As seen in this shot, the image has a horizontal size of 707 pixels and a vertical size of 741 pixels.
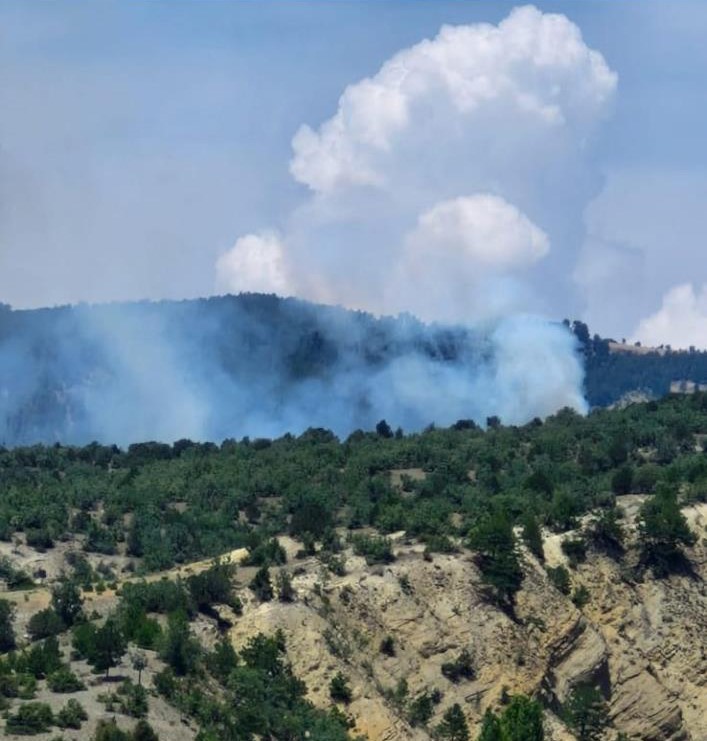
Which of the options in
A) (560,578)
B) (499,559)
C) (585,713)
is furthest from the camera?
(560,578)

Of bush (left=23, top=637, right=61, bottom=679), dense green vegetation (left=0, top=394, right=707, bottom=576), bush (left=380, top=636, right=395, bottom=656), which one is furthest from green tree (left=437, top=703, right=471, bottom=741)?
bush (left=23, top=637, right=61, bottom=679)

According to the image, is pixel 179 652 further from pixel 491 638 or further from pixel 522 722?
pixel 491 638

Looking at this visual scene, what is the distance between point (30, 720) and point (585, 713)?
39284mm

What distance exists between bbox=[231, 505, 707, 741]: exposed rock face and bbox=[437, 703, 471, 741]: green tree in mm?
1512

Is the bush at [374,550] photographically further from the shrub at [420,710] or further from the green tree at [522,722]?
the green tree at [522,722]

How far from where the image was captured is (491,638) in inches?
4875

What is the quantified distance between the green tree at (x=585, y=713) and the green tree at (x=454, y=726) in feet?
28.1

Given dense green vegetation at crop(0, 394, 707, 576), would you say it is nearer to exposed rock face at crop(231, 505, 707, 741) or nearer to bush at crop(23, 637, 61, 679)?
exposed rock face at crop(231, 505, 707, 741)

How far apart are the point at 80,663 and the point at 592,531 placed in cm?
4181

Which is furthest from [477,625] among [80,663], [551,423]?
[551,423]

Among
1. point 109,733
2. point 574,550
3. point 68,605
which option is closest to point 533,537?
point 574,550

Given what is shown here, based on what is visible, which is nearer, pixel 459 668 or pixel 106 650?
pixel 106 650

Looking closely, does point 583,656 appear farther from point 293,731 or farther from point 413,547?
point 293,731

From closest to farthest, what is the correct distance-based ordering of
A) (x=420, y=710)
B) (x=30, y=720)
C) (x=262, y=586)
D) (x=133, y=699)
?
1. (x=30, y=720)
2. (x=133, y=699)
3. (x=420, y=710)
4. (x=262, y=586)
